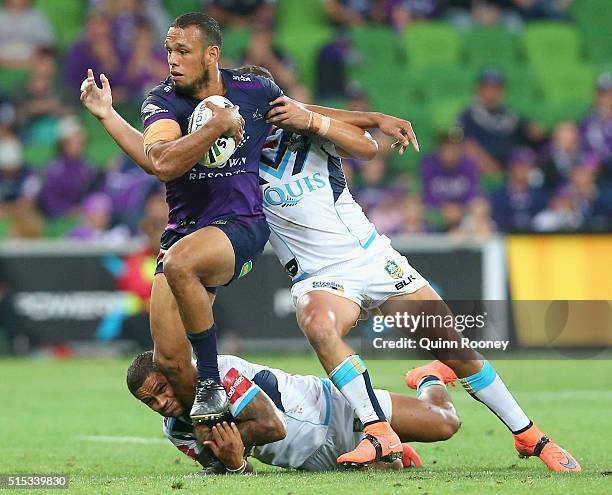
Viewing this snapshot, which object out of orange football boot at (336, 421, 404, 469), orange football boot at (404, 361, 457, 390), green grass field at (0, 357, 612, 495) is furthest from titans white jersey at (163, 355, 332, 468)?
orange football boot at (404, 361, 457, 390)

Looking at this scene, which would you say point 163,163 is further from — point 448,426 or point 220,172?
point 448,426

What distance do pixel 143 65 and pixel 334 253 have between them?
11.9 meters

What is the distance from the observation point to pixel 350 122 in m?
7.68

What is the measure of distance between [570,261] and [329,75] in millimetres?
5687

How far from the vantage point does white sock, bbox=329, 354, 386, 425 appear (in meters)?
6.93

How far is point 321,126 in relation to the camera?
24.4ft

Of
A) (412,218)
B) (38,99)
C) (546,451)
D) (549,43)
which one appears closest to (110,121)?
(546,451)

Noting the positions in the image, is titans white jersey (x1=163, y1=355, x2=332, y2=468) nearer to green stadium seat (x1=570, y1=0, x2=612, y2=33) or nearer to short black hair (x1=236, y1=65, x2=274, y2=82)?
short black hair (x1=236, y1=65, x2=274, y2=82)

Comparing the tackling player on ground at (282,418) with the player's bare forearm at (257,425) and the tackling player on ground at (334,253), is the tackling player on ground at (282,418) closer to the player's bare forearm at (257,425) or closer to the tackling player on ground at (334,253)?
the player's bare forearm at (257,425)

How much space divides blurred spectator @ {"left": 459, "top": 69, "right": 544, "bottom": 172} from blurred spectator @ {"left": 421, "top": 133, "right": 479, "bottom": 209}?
90cm

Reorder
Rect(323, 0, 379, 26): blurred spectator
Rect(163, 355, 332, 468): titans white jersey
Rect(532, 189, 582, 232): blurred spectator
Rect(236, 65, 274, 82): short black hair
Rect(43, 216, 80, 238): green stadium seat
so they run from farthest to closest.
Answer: Rect(323, 0, 379, 26): blurred spectator, Rect(43, 216, 80, 238): green stadium seat, Rect(532, 189, 582, 232): blurred spectator, Rect(236, 65, 274, 82): short black hair, Rect(163, 355, 332, 468): titans white jersey

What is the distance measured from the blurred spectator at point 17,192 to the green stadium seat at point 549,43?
8191 mm

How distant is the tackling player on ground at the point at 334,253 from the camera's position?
728cm

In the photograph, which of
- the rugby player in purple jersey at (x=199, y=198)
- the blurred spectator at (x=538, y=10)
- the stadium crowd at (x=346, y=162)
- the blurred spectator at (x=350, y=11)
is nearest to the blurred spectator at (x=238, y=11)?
the stadium crowd at (x=346, y=162)
